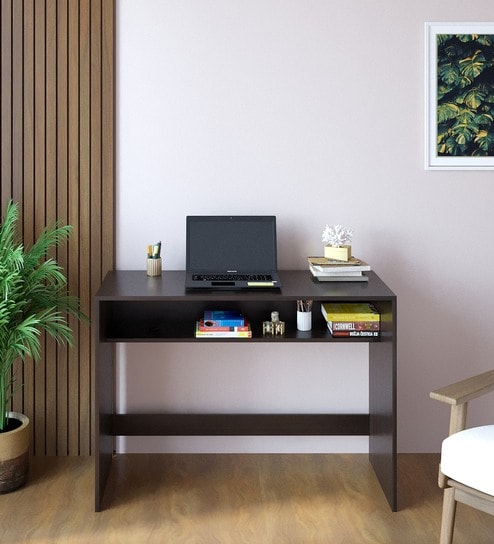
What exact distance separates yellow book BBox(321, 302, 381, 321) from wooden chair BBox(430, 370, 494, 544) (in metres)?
0.60

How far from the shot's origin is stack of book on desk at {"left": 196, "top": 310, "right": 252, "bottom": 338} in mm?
3111

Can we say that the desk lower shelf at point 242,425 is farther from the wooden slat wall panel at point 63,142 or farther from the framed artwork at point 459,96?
the framed artwork at point 459,96

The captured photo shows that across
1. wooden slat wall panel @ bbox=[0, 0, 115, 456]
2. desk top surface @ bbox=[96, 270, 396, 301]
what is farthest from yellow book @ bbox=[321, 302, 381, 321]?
wooden slat wall panel @ bbox=[0, 0, 115, 456]

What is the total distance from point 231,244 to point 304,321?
1.51 feet

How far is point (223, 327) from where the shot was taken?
3119 mm

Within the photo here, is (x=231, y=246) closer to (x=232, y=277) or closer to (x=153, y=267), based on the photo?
(x=232, y=277)

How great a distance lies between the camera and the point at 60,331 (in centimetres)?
335

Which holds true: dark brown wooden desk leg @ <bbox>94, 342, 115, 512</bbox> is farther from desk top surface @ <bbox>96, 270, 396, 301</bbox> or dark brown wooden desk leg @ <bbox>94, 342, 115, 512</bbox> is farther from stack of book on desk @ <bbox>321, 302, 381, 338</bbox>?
stack of book on desk @ <bbox>321, 302, 381, 338</bbox>

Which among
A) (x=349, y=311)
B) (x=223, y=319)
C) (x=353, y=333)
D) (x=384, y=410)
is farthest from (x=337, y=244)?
(x=384, y=410)

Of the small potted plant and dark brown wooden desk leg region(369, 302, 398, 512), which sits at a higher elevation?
the small potted plant

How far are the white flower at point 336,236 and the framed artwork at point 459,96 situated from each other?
496 mm

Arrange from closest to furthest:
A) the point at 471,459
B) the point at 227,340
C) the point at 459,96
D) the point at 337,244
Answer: the point at 471,459 → the point at 227,340 → the point at 337,244 → the point at 459,96

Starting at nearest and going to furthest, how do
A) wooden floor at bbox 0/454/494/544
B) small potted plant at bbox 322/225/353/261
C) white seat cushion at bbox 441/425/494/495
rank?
white seat cushion at bbox 441/425/494/495 → wooden floor at bbox 0/454/494/544 → small potted plant at bbox 322/225/353/261

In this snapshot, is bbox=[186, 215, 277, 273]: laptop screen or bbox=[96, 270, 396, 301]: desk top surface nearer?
bbox=[96, 270, 396, 301]: desk top surface
